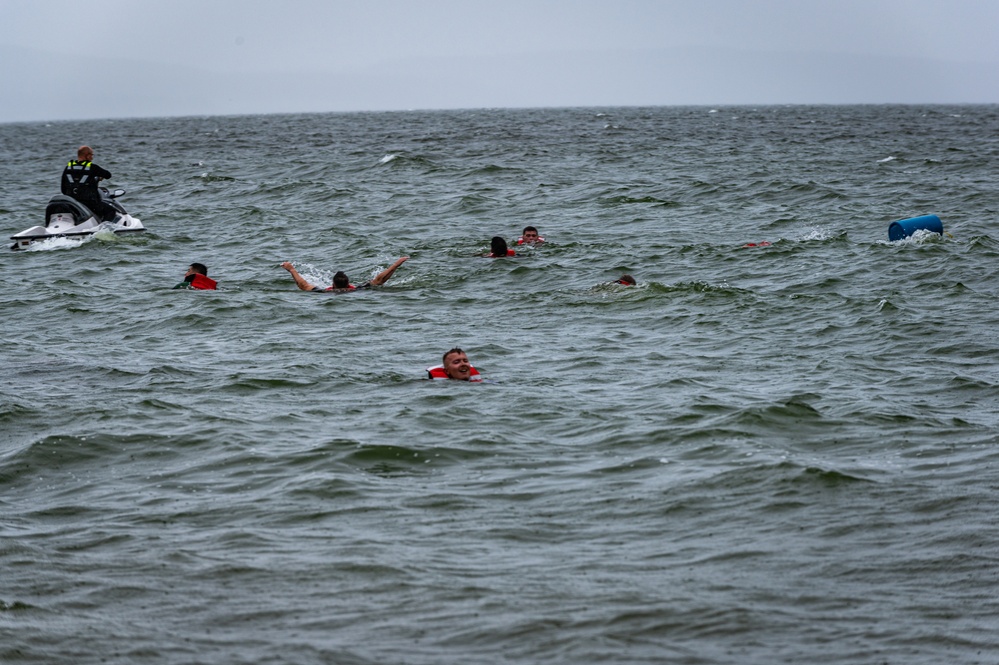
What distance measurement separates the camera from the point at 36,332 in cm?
1650

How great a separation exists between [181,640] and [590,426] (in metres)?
5.24

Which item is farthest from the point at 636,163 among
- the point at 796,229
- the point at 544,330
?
the point at 544,330

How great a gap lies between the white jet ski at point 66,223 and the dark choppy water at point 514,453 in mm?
399

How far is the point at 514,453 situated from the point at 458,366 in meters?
2.37

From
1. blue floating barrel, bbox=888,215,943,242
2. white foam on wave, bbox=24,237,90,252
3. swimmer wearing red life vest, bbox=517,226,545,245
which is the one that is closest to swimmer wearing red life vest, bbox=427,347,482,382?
swimmer wearing red life vest, bbox=517,226,545,245

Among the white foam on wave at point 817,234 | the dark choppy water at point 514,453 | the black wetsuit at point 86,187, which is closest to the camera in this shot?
the dark choppy water at point 514,453

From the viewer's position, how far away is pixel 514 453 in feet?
34.3

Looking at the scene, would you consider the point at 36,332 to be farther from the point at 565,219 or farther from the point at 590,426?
the point at 565,219

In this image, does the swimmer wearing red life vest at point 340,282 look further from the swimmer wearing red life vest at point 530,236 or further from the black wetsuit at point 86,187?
the black wetsuit at point 86,187

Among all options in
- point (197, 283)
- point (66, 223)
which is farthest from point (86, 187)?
point (197, 283)

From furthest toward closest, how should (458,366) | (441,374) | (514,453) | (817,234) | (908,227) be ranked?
(817,234)
(908,227)
(441,374)
(458,366)
(514,453)

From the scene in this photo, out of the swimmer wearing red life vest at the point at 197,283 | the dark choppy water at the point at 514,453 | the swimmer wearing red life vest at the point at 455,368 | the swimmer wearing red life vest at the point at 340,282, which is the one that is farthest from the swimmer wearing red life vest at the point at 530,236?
the swimmer wearing red life vest at the point at 455,368

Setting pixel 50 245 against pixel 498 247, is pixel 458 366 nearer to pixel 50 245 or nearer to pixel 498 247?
pixel 498 247

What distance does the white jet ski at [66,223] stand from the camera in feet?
81.3
